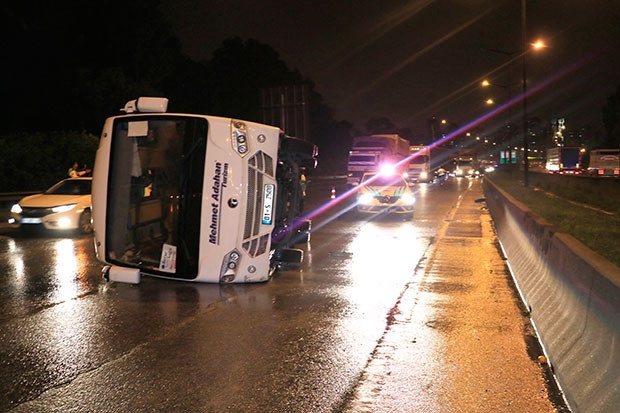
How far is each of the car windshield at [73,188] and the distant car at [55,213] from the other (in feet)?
0.96

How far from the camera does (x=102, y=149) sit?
28.4 feet

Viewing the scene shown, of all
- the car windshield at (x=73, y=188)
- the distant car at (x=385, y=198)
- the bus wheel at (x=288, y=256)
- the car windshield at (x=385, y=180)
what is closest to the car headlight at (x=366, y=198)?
the distant car at (x=385, y=198)

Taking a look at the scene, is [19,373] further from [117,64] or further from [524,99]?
[117,64]

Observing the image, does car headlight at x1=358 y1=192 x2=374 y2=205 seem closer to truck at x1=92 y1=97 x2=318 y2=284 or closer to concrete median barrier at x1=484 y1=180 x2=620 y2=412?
truck at x1=92 y1=97 x2=318 y2=284

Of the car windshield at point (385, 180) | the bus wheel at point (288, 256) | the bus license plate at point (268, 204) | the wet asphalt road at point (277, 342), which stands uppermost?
the car windshield at point (385, 180)

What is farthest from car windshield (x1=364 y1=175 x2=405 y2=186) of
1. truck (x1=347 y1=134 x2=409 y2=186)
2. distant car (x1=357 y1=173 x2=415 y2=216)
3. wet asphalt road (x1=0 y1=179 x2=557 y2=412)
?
truck (x1=347 y1=134 x2=409 y2=186)

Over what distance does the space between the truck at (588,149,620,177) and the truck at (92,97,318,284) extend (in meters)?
50.9

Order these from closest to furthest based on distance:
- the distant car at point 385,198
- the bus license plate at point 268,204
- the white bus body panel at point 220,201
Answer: the white bus body panel at point 220,201 < the bus license plate at point 268,204 < the distant car at point 385,198

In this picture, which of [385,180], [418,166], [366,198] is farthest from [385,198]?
[418,166]

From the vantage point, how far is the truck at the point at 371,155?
40.7 metres

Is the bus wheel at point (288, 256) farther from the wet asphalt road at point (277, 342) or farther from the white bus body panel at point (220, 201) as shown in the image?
the white bus body panel at point (220, 201)

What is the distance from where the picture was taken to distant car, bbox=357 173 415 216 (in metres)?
20.7

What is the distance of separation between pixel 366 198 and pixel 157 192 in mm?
12547

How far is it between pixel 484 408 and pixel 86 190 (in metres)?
14.3
